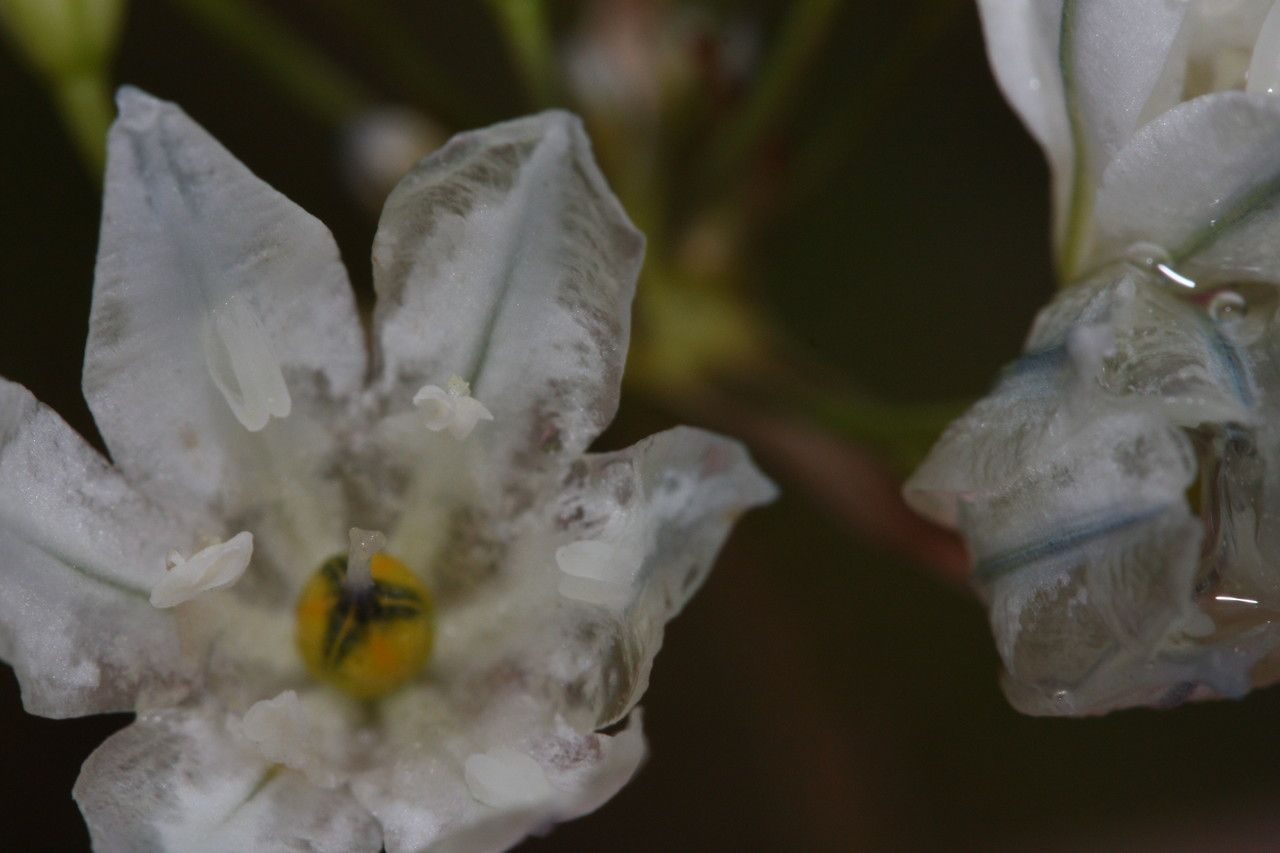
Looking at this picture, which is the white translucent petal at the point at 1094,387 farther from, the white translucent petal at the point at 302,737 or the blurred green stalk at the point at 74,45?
the blurred green stalk at the point at 74,45

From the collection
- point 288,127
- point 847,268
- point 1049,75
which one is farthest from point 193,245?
point 847,268

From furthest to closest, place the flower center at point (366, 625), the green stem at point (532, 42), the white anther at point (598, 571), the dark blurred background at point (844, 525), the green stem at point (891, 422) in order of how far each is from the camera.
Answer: the dark blurred background at point (844, 525), the green stem at point (532, 42), the green stem at point (891, 422), the flower center at point (366, 625), the white anther at point (598, 571)

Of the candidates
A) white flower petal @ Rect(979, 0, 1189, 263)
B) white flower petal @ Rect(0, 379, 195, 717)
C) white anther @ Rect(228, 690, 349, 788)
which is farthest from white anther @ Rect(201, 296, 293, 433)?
white flower petal @ Rect(979, 0, 1189, 263)

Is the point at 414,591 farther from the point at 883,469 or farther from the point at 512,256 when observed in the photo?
the point at 883,469

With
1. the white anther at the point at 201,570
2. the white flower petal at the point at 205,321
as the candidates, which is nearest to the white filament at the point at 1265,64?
the white flower petal at the point at 205,321

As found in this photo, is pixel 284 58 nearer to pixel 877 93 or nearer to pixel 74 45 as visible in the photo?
pixel 74 45

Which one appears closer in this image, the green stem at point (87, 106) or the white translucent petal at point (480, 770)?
the white translucent petal at point (480, 770)

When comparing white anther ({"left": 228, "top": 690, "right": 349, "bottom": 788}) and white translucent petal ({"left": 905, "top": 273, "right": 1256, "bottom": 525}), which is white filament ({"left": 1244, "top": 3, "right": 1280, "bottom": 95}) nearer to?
Result: white translucent petal ({"left": 905, "top": 273, "right": 1256, "bottom": 525})

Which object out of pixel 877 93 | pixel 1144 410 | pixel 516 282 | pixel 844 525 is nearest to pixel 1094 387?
pixel 1144 410
